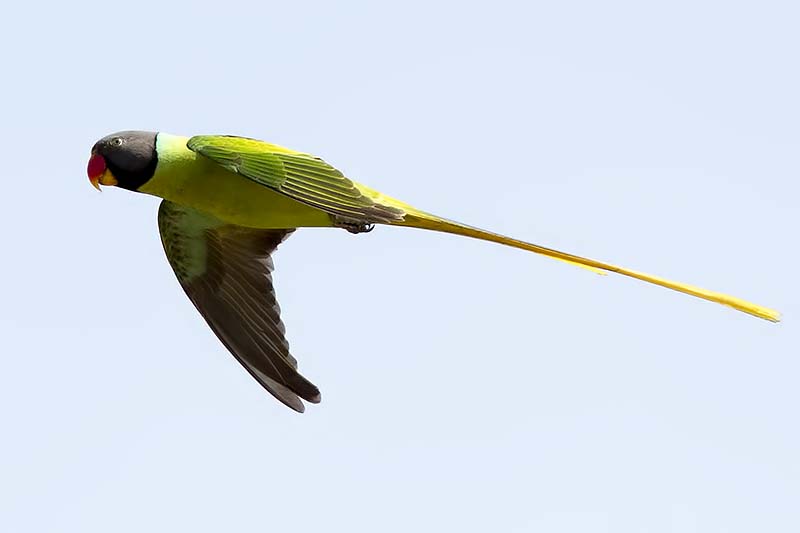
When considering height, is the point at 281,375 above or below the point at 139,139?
below

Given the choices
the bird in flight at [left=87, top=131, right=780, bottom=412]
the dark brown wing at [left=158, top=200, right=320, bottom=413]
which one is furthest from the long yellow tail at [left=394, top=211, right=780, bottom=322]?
the dark brown wing at [left=158, top=200, right=320, bottom=413]

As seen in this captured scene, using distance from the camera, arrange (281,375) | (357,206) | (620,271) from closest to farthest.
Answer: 1. (357,206)
2. (620,271)
3. (281,375)

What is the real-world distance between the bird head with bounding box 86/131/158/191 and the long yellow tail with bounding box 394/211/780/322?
1696 mm

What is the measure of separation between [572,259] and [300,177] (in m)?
1.93

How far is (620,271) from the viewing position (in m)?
9.80

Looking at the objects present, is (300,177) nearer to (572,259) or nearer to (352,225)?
(352,225)

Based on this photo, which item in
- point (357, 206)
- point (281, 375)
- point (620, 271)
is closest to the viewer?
point (357, 206)

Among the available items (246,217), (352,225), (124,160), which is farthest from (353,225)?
(124,160)

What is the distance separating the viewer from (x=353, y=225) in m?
9.55

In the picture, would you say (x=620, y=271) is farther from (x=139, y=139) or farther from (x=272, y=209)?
(x=139, y=139)

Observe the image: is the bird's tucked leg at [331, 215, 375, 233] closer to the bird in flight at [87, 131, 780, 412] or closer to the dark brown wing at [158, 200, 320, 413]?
the bird in flight at [87, 131, 780, 412]

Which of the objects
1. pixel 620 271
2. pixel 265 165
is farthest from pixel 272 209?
pixel 620 271

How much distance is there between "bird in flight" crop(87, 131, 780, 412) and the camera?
30.5 feet

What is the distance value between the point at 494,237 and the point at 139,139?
241cm
